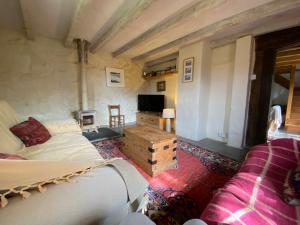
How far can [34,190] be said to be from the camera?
63cm

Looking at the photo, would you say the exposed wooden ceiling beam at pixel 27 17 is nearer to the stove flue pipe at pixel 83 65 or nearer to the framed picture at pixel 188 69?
the stove flue pipe at pixel 83 65

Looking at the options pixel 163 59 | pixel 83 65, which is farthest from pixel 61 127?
pixel 163 59

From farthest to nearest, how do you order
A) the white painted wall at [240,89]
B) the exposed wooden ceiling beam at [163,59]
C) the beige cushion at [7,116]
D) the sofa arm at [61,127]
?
1. the exposed wooden ceiling beam at [163,59]
2. the white painted wall at [240,89]
3. the sofa arm at [61,127]
4. the beige cushion at [7,116]

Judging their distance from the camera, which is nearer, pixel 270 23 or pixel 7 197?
pixel 7 197

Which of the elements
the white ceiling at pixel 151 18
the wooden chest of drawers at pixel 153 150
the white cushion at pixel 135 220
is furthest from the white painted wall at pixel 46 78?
the white cushion at pixel 135 220

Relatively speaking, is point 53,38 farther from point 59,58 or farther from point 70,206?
point 70,206

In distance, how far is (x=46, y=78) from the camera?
12.1 ft

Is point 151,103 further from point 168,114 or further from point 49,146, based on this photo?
point 49,146

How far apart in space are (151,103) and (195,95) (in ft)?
6.31

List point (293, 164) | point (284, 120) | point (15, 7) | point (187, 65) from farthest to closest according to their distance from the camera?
point (284, 120), point (187, 65), point (15, 7), point (293, 164)

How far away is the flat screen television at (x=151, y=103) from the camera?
471 centimetres

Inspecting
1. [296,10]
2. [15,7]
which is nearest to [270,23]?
[296,10]

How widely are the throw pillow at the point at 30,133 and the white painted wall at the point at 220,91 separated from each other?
3.40m

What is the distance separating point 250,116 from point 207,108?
0.93m
